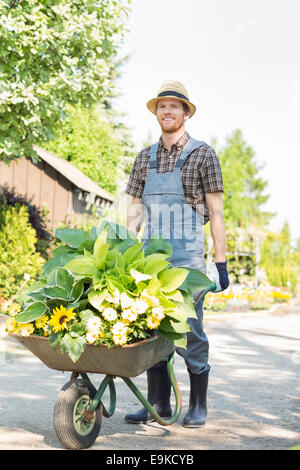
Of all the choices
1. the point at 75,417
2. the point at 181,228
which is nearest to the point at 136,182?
the point at 181,228

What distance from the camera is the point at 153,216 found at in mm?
4352

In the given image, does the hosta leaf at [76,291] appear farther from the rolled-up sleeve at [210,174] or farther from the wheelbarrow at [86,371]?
the rolled-up sleeve at [210,174]

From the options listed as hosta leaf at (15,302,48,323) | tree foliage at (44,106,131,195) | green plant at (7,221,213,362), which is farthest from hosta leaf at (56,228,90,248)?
tree foliage at (44,106,131,195)

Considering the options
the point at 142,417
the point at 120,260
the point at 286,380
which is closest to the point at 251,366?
the point at 286,380

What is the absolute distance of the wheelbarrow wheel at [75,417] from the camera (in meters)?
3.44

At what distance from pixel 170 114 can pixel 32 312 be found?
1.75 m

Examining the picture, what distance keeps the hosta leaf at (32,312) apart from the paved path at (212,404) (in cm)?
72

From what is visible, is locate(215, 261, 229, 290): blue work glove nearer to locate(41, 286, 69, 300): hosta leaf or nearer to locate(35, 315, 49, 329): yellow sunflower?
locate(41, 286, 69, 300): hosta leaf

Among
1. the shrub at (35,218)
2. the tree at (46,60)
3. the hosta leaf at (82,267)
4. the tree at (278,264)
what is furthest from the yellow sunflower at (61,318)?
the tree at (278,264)

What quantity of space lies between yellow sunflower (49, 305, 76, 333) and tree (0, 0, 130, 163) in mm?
6592

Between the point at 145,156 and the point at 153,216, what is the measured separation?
1.68 feet

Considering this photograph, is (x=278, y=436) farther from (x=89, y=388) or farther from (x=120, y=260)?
(x=120, y=260)

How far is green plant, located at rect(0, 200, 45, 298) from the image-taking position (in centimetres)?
1091

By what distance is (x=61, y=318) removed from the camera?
11.1 feet
